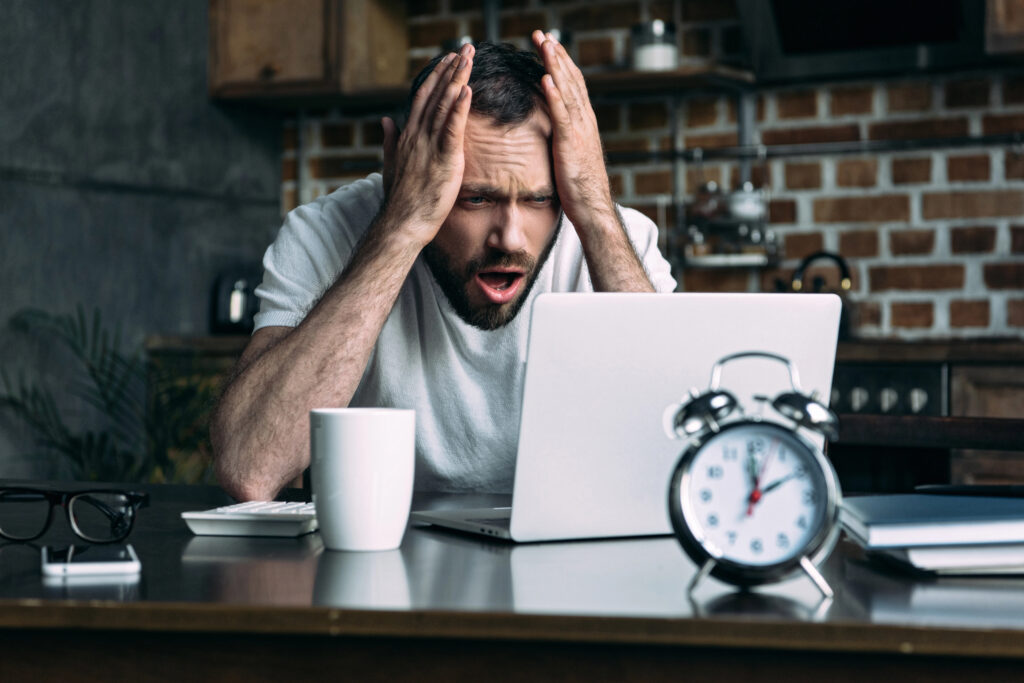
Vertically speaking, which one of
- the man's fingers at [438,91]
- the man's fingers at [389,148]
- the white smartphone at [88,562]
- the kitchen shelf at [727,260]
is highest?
the man's fingers at [438,91]

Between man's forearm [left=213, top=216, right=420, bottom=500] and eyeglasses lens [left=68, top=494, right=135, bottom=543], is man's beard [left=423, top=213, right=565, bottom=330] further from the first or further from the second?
eyeglasses lens [left=68, top=494, right=135, bottom=543]

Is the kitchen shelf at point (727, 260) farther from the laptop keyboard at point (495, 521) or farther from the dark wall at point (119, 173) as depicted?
the laptop keyboard at point (495, 521)

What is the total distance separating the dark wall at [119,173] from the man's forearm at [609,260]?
1.81 metres

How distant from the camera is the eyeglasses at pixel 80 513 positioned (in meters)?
1.01

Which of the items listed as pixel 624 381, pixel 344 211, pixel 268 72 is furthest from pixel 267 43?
pixel 624 381

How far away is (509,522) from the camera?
3.48 feet

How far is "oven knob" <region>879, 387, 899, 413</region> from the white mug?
71.7 inches

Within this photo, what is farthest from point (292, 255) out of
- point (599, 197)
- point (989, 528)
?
point (989, 528)

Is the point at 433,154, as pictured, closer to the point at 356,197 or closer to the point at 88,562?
the point at 356,197

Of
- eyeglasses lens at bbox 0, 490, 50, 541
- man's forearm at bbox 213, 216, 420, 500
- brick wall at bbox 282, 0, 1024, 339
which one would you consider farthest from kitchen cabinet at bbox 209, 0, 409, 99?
eyeglasses lens at bbox 0, 490, 50, 541

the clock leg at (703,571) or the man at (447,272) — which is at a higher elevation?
the man at (447,272)

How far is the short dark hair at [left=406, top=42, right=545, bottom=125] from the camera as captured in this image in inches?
63.7

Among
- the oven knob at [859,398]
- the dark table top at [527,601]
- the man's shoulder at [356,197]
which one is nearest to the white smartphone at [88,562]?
the dark table top at [527,601]

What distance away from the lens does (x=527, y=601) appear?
0.76 metres
